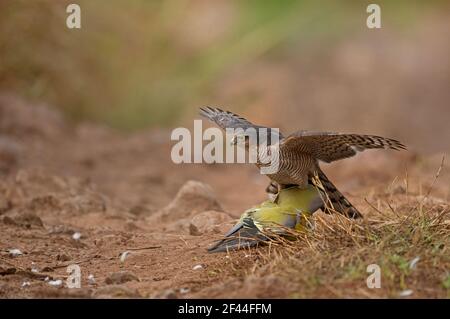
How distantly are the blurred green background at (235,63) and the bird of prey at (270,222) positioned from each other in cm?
588

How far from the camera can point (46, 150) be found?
32.5 ft

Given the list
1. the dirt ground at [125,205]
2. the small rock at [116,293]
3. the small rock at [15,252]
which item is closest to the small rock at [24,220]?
the dirt ground at [125,205]

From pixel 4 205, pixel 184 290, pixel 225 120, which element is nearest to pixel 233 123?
pixel 225 120

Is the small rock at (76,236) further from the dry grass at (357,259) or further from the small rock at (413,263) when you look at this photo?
the small rock at (413,263)

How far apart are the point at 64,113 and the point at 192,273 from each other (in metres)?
7.26

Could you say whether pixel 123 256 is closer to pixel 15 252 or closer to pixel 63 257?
pixel 63 257

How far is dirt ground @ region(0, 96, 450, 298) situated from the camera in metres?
4.79

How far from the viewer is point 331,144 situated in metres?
5.18

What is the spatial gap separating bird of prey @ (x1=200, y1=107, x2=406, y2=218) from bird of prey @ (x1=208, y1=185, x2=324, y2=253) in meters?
0.11

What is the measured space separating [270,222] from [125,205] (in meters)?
3.03

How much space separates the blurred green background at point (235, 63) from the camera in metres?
11.2

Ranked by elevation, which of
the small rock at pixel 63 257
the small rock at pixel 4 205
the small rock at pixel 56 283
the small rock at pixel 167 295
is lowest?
the small rock at pixel 167 295

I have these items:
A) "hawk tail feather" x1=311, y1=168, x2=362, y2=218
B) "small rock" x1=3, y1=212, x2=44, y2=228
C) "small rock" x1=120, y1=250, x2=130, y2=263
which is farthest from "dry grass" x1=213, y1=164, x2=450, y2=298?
"small rock" x1=3, y1=212, x2=44, y2=228

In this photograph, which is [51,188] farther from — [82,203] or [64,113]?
[64,113]
